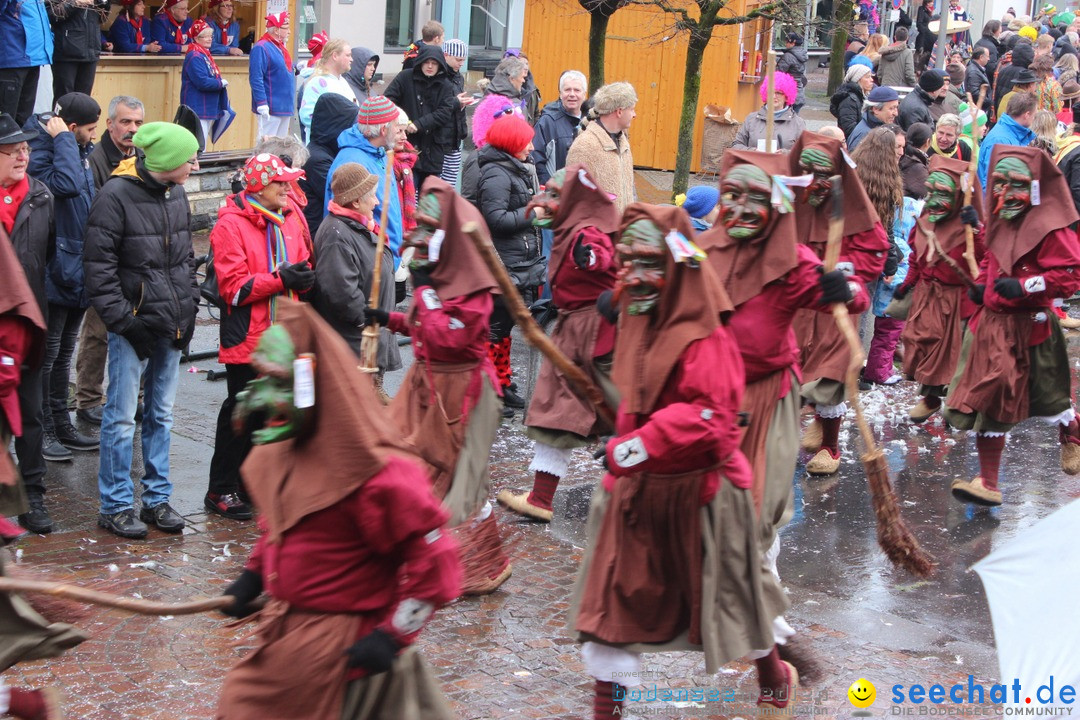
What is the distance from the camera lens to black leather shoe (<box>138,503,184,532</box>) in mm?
7422

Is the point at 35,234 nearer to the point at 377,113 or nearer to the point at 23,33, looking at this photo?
the point at 377,113

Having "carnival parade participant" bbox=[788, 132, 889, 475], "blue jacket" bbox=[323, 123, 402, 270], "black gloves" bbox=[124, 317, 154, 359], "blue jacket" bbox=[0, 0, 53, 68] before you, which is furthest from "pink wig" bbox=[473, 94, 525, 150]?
"black gloves" bbox=[124, 317, 154, 359]

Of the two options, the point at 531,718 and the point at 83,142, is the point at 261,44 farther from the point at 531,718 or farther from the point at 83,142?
the point at 531,718

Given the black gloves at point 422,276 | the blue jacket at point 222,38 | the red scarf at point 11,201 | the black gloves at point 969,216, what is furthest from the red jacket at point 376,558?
the blue jacket at point 222,38

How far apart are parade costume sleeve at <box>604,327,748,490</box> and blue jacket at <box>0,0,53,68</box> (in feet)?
27.1

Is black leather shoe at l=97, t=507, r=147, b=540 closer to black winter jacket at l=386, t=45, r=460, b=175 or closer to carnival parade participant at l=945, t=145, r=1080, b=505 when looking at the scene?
carnival parade participant at l=945, t=145, r=1080, b=505

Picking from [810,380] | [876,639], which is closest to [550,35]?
[810,380]

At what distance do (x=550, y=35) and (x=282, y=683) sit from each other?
54.9 ft

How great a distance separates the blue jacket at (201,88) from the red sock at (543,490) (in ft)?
25.0

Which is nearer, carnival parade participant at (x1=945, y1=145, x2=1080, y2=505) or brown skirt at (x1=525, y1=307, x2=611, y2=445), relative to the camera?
brown skirt at (x1=525, y1=307, x2=611, y2=445)

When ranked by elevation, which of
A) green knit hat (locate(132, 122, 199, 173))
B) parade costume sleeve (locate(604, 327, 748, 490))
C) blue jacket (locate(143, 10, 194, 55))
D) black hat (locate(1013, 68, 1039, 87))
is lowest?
parade costume sleeve (locate(604, 327, 748, 490))

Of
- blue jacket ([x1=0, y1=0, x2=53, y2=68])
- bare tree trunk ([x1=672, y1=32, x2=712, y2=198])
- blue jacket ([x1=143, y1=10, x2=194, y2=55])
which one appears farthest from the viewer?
bare tree trunk ([x1=672, y1=32, x2=712, y2=198])

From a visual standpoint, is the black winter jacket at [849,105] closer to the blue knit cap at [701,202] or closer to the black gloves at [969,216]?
the black gloves at [969,216]

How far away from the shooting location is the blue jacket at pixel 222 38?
49.5 feet
